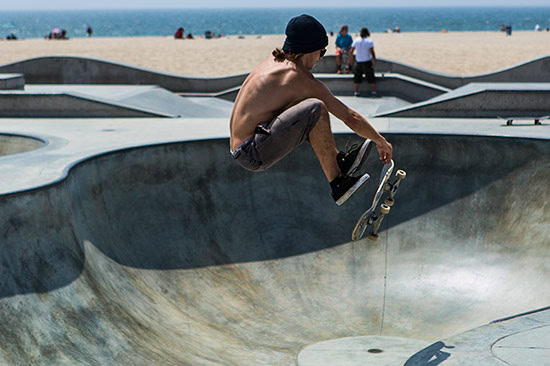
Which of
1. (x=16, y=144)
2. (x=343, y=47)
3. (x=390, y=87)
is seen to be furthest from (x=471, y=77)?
(x=16, y=144)

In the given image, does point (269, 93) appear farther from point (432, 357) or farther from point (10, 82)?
point (10, 82)

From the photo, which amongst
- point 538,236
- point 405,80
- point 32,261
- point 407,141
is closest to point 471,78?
point 405,80

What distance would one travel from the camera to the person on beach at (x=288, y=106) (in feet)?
16.7

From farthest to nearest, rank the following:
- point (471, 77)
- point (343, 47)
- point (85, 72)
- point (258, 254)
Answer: point (85, 72) → point (343, 47) → point (471, 77) → point (258, 254)

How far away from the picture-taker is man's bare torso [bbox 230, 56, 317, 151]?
5.10m

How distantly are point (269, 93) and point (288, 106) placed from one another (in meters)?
0.18

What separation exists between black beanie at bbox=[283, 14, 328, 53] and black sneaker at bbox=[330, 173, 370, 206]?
119cm

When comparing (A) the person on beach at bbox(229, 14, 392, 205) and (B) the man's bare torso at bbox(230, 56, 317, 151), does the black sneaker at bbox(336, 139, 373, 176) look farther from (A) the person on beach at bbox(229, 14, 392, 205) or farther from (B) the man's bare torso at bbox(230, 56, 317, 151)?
(B) the man's bare torso at bbox(230, 56, 317, 151)

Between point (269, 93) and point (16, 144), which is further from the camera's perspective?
point (16, 144)

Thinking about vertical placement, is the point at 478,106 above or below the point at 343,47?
below

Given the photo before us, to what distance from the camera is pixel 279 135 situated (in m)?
5.13

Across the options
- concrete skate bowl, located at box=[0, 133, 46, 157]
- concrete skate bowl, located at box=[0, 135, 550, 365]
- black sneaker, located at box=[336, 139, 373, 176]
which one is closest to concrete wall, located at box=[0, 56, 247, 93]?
concrete skate bowl, located at box=[0, 133, 46, 157]

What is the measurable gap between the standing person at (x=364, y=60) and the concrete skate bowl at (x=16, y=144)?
1013cm

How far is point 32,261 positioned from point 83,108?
31.4 feet
